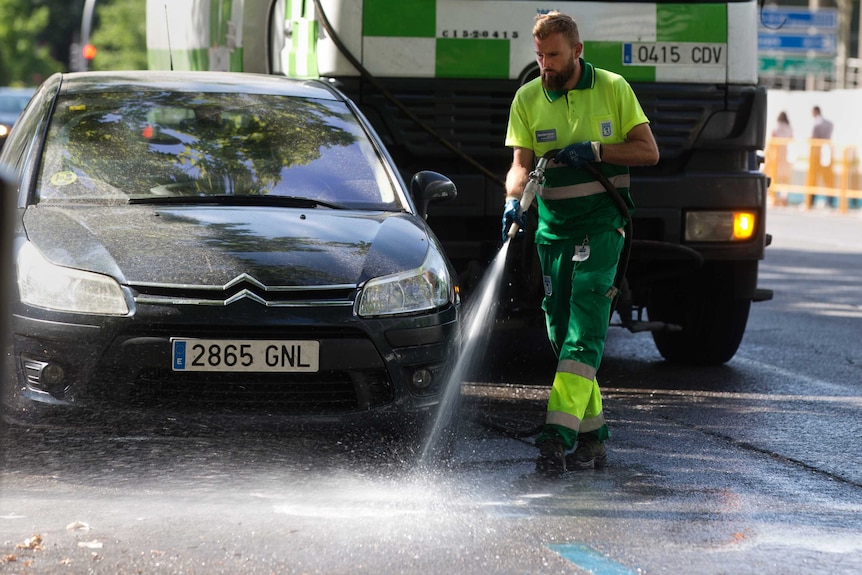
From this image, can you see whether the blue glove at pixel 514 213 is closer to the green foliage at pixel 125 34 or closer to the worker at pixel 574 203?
the worker at pixel 574 203

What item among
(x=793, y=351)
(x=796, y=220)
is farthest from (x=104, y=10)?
(x=793, y=351)

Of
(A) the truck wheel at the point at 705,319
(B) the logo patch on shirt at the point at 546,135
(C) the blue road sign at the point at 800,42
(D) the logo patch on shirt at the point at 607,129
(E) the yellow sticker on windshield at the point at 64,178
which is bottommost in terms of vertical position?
(A) the truck wheel at the point at 705,319

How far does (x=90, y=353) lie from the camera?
5.28m

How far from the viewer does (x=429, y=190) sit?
652 cm

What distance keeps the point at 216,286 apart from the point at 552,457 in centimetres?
133

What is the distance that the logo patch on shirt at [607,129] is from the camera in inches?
231

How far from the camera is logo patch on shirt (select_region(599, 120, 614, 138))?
586cm

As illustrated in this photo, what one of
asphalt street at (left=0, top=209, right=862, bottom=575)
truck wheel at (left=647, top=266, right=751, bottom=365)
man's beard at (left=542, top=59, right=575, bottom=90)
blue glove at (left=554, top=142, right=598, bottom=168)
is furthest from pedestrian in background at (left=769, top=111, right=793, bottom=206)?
blue glove at (left=554, top=142, right=598, bottom=168)

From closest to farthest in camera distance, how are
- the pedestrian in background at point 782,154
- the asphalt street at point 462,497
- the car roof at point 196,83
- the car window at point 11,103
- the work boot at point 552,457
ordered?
the asphalt street at point 462,497
the work boot at point 552,457
the car roof at point 196,83
the car window at point 11,103
the pedestrian in background at point 782,154

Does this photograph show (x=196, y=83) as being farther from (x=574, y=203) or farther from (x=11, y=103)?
(x=11, y=103)


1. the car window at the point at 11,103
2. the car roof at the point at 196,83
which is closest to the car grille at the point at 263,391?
the car roof at the point at 196,83

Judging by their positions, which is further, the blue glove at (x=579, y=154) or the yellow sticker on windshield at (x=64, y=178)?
the yellow sticker on windshield at (x=64, y=178)

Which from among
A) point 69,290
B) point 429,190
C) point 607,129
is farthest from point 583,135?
point 69,290

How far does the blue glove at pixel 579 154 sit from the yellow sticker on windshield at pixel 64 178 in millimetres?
1940
